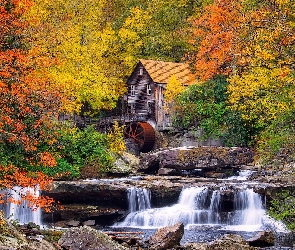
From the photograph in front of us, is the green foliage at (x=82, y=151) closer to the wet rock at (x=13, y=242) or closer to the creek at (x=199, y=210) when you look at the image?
the creek at (x=199, y=210)

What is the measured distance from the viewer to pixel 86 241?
11664 millimetres

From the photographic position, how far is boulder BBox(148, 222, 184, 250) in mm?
13875

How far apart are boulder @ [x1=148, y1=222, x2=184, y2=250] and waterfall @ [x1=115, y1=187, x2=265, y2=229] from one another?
15.6ft

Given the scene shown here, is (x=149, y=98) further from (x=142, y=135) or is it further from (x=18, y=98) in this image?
(x=18, y=98)

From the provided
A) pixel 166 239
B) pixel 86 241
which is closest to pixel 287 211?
pixel 166 239

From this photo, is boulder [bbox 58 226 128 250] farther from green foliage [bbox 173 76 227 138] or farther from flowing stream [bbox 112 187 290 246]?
green foliage [bbox 173 76 227 138]

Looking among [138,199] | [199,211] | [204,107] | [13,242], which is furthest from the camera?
[204,107]

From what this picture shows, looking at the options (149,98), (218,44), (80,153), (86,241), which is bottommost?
(86,241)

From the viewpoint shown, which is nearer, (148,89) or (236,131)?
(236,131)

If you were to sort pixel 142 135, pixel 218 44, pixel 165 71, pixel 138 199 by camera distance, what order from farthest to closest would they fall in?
1. pixel 165 71
2. pixel 142 135
3. pixel 218 44
4. pixel 138 199

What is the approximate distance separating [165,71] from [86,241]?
95.4ft

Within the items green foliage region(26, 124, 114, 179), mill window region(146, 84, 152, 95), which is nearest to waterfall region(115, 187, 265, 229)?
green foliage region(26, 124, 114, 179)

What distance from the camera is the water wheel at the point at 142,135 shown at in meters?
37.8

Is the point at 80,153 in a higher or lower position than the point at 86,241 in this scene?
higher
